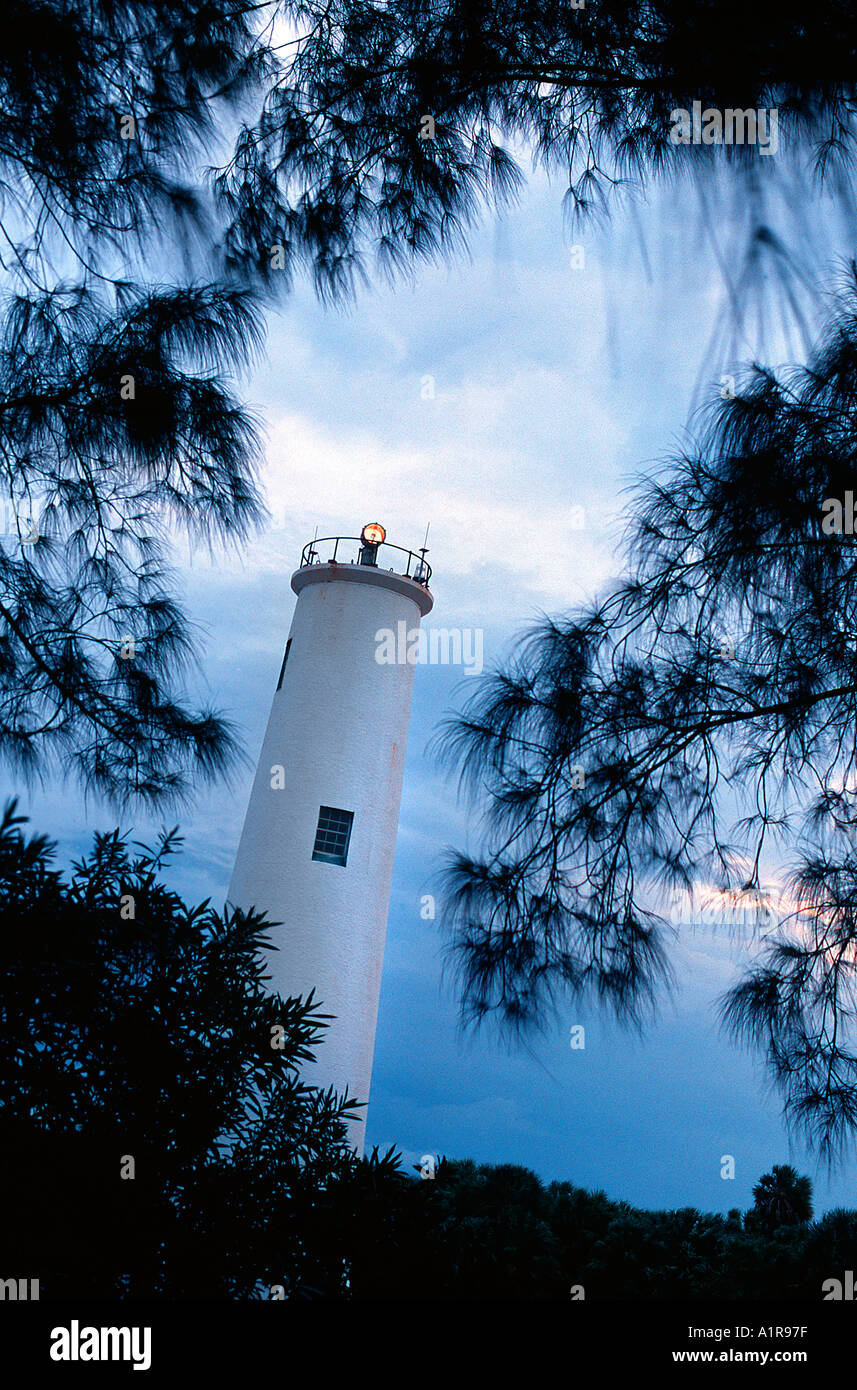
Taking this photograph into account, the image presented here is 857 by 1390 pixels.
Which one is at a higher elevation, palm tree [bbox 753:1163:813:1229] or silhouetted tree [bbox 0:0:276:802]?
silhouetted tree [bbox 0:0:276:802]

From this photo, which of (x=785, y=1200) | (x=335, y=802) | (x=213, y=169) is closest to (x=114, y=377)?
(x=213, y=169)

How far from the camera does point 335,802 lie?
32.3 feet

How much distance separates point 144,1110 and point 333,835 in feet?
22.5

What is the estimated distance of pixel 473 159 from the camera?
11.1 feet

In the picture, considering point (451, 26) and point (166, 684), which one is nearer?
point (451, 26)

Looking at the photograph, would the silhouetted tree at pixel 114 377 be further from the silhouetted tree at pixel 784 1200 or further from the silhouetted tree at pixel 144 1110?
the silhouetted tree at pixel 784 1200

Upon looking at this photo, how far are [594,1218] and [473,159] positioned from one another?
9277 mm

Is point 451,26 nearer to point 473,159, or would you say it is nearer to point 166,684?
point 473,159

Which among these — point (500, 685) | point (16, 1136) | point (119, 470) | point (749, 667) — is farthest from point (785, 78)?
point (16, 1136)

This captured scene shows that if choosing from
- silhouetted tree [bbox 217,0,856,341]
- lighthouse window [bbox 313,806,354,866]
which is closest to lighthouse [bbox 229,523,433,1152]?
lighthouse window [bbox 313,806,354,866]

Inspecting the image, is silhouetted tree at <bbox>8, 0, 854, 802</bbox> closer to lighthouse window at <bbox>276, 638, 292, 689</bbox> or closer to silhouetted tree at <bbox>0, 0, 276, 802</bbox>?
silhouetted tree at <bbox>0, 0, 276, 802</bbox>

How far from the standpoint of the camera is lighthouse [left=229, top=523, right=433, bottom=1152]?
364 inches

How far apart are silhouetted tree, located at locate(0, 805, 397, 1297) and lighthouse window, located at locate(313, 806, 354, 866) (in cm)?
626

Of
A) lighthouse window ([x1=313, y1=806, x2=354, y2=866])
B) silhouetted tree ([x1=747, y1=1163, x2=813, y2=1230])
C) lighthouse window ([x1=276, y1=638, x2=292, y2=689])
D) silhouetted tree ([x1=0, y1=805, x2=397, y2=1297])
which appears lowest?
silhouetted tree ([x1=747, y1=1163, x2=813, y2=1230])
